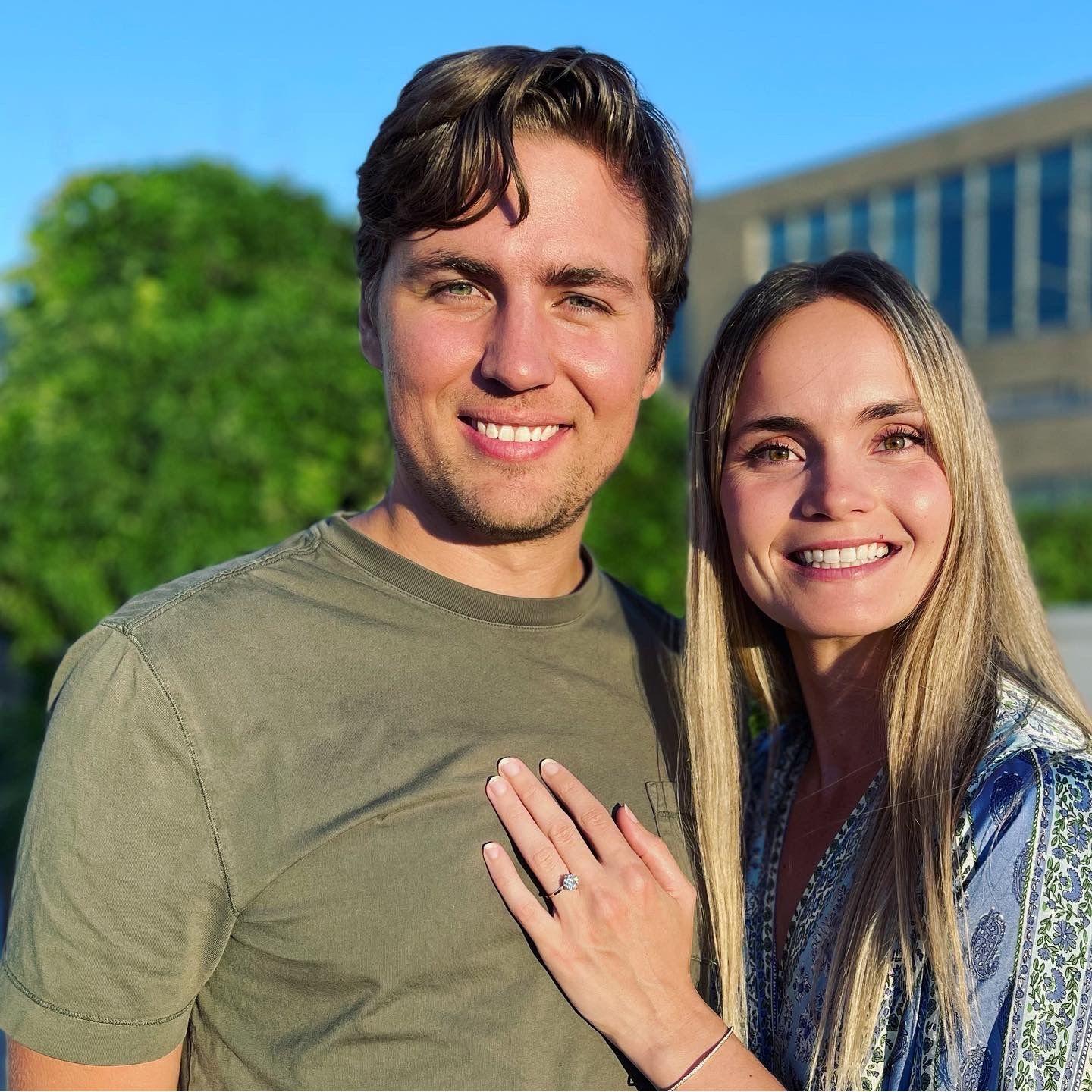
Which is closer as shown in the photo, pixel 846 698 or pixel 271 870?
pixel 271 870

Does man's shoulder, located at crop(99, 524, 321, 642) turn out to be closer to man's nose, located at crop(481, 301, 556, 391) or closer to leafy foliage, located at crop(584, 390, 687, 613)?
man's nose, located at crop(481, 301, 556, 391)

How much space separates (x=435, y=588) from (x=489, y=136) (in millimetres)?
836

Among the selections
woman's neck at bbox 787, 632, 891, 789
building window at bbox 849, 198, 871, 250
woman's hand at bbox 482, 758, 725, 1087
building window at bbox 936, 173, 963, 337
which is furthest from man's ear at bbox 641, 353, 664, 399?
building window at bbox 849, 198, 871, 250

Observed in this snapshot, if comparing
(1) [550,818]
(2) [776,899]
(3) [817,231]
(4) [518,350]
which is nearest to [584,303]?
(4) [518,350]

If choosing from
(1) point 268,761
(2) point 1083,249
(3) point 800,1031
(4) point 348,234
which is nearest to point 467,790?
(1) point 268,761

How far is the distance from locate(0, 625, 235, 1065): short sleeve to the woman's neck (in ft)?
4.23

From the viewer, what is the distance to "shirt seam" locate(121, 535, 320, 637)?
2.04 metres

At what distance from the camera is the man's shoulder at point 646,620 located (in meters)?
2.74

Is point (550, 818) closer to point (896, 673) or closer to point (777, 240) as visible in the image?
→ point (896, 673)

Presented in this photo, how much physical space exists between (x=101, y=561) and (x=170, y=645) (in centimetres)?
376

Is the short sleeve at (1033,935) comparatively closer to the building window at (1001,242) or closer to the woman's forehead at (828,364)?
the woman's forehead at (828,364)

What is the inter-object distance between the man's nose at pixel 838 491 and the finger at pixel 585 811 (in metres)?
0.71

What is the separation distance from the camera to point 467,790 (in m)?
2.09

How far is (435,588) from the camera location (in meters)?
2.28
